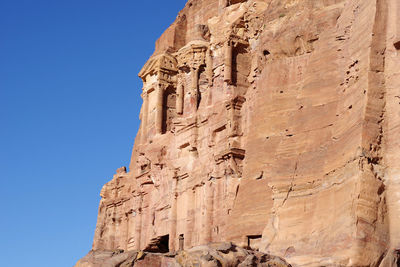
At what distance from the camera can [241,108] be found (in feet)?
118

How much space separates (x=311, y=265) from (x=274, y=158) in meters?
6.23

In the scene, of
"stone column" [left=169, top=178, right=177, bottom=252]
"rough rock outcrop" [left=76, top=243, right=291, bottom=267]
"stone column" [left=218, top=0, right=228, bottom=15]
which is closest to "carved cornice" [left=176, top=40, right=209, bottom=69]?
"stone column" [left=218, top=0, right=228, bottom=15]

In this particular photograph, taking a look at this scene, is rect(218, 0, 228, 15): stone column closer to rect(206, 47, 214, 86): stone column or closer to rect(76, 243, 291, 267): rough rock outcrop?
rect(206, 47, 214, 86): stone column

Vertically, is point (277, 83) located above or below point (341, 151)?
above

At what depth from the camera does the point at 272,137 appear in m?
30.9

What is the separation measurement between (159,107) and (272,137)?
1537cm

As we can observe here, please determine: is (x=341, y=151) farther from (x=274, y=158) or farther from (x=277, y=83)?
(x=277, y=83)

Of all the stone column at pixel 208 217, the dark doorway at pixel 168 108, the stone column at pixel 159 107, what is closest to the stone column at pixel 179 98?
the stone column at pixel 159 107

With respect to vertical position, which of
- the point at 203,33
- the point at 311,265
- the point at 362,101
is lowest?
the point at 311,265

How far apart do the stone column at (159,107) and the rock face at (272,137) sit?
7cm

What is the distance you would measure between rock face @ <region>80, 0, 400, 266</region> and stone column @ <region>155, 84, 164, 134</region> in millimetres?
66

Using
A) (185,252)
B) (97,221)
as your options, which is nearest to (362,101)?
(185,252)

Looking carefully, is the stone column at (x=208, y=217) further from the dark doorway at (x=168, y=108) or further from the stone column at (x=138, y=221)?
the dark doorway at (x=168, y=108)

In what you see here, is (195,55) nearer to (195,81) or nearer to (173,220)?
(195,81)
